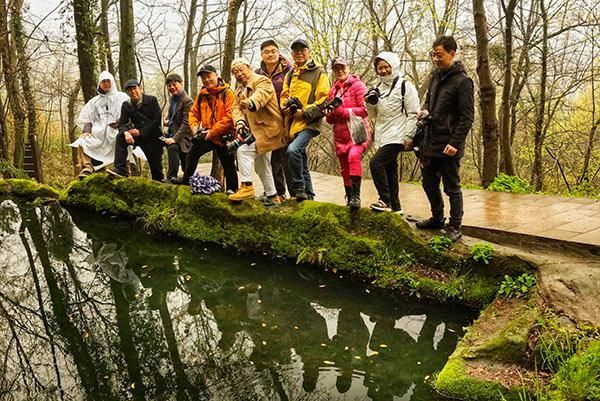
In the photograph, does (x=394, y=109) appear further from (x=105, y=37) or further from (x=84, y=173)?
(x=105, y=37)

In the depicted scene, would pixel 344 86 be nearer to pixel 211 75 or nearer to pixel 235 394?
pixel 211 75

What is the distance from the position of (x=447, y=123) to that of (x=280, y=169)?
2.46 metres

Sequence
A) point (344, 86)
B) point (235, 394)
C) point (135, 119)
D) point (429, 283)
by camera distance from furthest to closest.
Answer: point (135, 119) < point (344, 86) < point (429, 283) < point (235, 394)

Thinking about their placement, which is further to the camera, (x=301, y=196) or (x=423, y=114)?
(x=301, y=196)

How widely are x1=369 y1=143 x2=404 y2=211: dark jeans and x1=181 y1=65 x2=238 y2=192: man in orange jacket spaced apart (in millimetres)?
2006

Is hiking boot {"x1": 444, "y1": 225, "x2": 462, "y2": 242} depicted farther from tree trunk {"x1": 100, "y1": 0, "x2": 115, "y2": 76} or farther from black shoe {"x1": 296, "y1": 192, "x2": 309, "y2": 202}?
tree trunk {"x1": 100, "y1": 0, "x2": 115, "y2": 76}

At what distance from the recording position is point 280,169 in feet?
21.7

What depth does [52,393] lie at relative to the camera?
11.6ft

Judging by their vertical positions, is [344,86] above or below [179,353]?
above

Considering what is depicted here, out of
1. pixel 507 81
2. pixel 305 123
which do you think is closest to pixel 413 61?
pixel 507 81

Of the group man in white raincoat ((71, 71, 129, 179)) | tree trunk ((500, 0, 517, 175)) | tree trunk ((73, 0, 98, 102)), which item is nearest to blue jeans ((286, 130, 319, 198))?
man in white raincoat ((71, 71, 129, 179))

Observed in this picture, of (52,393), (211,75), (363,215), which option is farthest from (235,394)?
(211,75)

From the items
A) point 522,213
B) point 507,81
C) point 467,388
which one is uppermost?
point 507,81

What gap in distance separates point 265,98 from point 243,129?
48 cm
